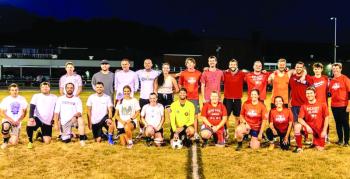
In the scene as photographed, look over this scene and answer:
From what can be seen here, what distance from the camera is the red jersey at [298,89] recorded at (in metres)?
9.68

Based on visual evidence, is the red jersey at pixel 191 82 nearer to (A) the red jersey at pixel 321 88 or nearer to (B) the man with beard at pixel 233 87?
(B) the man with beard at pixel 233 87

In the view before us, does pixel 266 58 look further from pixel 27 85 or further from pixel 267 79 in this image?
pixel 267 79

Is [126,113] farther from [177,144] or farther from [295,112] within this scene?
[295,112]

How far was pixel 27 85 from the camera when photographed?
42.8m

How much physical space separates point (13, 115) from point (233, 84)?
5205 mm

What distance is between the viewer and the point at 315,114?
9.07 meters

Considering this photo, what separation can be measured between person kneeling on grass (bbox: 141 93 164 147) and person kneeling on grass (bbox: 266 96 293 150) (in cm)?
241

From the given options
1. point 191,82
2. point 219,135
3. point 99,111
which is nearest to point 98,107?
point 99,111

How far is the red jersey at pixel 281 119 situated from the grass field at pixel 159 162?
58cm

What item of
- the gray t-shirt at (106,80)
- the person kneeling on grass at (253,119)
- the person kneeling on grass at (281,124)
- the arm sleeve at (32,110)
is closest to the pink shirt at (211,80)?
the person kneeling on grass at (253,119)

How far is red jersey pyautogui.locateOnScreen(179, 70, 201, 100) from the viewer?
1029 cm

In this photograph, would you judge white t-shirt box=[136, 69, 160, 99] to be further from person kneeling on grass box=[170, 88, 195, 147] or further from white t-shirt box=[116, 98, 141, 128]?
person kneeling on grass box=[170, 88, 195, 147]

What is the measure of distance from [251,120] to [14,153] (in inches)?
199

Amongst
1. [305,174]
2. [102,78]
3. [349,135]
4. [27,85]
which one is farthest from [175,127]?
[27,85]
